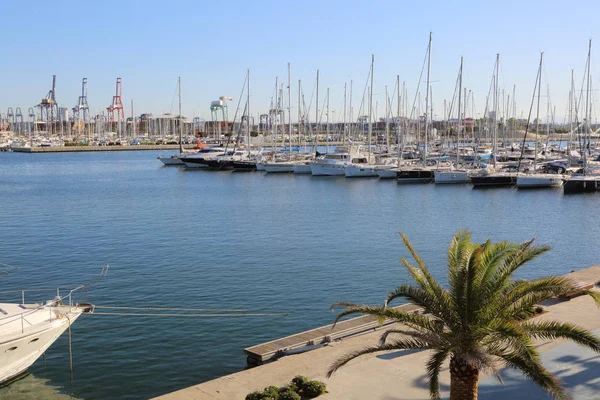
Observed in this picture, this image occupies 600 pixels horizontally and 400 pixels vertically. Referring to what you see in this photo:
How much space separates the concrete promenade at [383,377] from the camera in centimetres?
1400

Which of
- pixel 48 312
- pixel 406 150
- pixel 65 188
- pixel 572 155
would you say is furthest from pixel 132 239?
pixel 406 150

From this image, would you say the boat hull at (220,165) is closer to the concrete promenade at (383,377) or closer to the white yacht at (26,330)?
the white yacht at (26,330)

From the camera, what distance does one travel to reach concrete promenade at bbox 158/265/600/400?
45.9 feet

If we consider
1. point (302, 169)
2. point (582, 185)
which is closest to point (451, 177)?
point (582, 185)

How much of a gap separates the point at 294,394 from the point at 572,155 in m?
73.3

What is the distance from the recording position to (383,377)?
14992 mm

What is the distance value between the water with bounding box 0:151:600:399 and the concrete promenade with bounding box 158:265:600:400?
2435mm

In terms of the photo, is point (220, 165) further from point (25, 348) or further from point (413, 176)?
point (25, 348)

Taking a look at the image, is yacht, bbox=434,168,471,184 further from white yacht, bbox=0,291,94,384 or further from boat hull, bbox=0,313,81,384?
boat hull, bbox=0,313,81,384

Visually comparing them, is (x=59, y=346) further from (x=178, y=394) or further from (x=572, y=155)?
(x=572, y=155)

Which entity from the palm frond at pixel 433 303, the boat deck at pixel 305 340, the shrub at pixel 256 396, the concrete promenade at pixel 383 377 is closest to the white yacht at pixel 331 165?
the boat deck at pixel 305 340

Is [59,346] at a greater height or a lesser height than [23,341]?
lesser

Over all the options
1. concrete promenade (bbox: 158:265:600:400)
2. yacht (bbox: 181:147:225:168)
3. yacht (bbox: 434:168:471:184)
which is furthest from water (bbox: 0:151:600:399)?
yacht (bbox: 181:147:225:168)

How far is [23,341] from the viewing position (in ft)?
52.4
